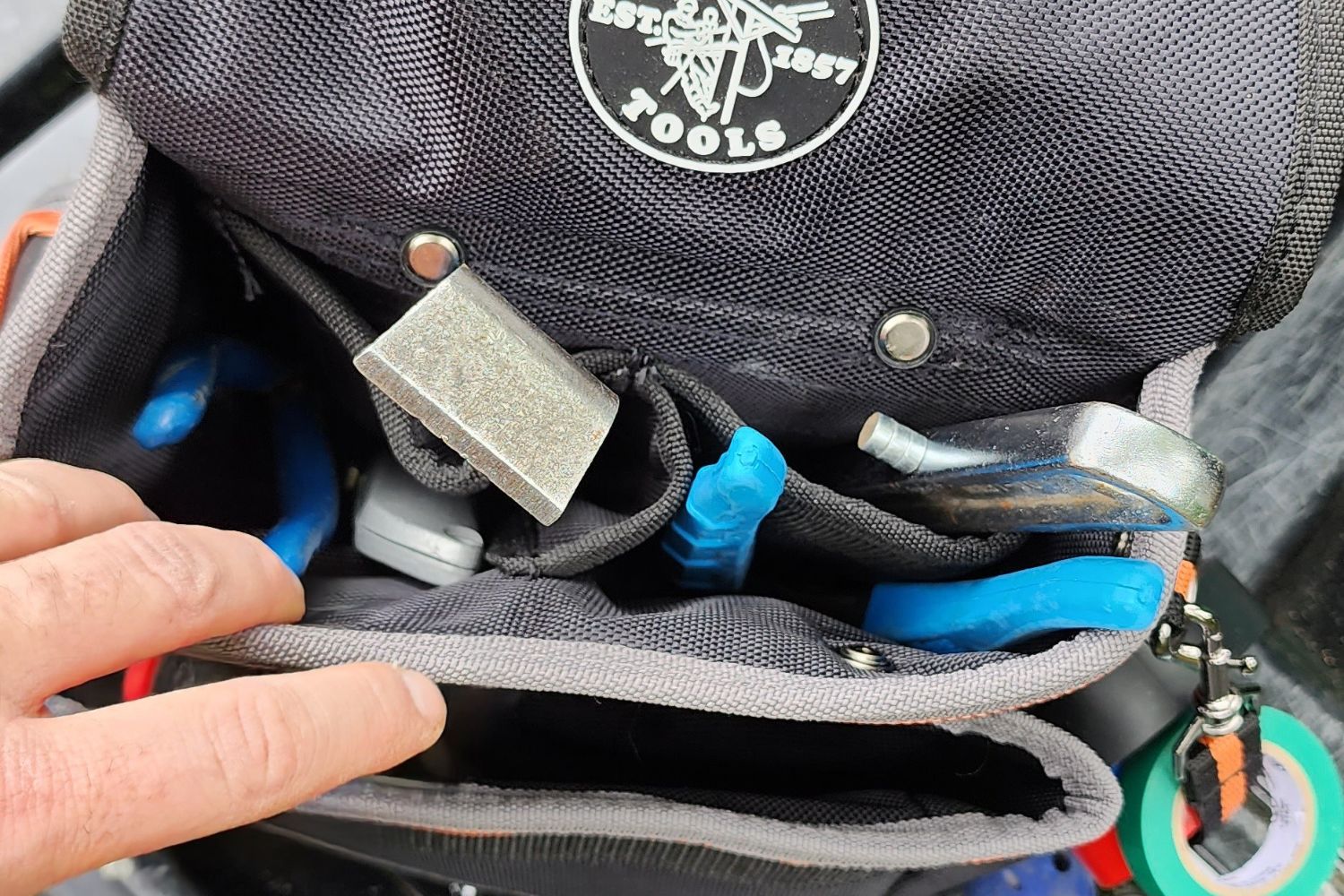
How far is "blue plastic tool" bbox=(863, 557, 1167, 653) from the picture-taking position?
0.38 meters

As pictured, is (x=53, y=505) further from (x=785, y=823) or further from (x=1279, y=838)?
(x=1279, y=838)

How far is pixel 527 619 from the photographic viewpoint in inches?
16.0

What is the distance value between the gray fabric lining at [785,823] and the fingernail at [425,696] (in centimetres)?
9

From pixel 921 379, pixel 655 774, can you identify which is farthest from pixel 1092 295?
pixel 655 774

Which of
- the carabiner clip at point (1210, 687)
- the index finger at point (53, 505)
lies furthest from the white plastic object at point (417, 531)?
the carabiner clip at point (1210, 687)

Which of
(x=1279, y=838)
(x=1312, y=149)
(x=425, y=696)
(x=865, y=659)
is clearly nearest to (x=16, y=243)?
(x=425, y=696)

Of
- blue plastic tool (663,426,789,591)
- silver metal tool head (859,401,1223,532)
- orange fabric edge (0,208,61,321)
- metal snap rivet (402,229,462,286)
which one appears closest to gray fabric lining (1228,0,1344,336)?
silver metal tool head (859,401,1223,532)

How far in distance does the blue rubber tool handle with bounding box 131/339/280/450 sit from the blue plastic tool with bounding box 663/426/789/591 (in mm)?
221

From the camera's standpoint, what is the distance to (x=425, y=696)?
0.37 m

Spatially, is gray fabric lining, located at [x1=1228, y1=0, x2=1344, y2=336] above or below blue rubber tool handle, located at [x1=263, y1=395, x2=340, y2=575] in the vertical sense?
above

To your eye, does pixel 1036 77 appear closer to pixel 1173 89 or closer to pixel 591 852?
pixel 1173 89

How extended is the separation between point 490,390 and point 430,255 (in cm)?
7

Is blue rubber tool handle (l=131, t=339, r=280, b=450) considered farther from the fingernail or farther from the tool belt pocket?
the fingernail

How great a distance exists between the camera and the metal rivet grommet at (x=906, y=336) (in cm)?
44
